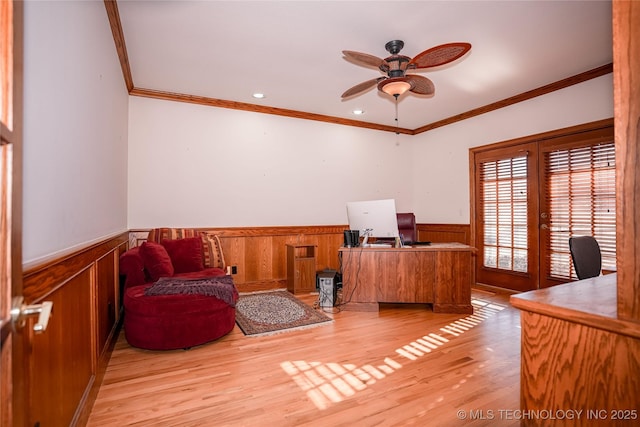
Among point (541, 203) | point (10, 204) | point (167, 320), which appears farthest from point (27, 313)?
point (541, 203)

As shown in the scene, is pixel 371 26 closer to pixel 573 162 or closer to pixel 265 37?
pixel 265 37

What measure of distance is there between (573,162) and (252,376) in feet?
14.3

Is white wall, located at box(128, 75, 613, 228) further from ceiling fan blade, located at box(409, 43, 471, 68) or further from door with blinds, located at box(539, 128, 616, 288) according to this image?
ceiling fan blade, located at box(409, 43, 471, 68)

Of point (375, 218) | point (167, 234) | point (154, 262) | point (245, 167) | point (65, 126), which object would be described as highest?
point (245, 167)

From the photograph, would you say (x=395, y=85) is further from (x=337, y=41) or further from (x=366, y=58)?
(x=337, y=41)

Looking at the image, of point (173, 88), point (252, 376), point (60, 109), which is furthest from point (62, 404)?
point (173, 88)

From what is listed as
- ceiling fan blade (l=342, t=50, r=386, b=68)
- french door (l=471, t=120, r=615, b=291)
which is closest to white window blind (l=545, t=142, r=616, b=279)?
french door (l=471, t=120, r=615, b=291)

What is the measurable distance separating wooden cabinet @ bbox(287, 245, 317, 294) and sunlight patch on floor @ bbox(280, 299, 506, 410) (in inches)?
80.6

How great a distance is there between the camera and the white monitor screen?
3.59m

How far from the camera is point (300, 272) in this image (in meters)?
4.60

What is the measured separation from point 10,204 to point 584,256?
303cm

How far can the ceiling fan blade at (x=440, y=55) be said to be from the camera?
230 centimetres

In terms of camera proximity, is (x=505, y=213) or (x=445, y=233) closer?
(x=505, y=213)

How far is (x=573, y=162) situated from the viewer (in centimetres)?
386
